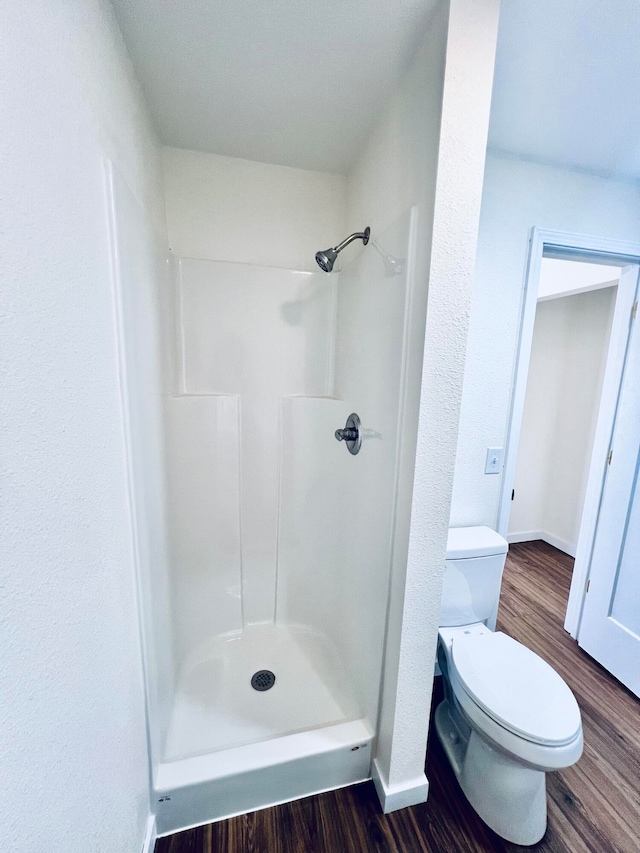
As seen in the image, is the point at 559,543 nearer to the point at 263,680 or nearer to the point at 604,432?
the point at 604,432

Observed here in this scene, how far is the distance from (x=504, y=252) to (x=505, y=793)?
1.91 metres

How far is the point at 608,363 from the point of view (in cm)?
171

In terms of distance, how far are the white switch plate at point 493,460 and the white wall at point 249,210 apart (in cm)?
116

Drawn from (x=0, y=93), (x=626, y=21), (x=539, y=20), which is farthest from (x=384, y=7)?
(x=0, y=93)

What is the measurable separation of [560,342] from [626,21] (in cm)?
230

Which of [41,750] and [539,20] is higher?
[539,20]

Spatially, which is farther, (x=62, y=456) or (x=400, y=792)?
(x=400, y=792)

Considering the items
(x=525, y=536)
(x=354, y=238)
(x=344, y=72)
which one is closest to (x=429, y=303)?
(x=354, y=238)

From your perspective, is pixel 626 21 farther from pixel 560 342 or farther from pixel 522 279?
pixel 560 342

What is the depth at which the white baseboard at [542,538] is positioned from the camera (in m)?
2.85

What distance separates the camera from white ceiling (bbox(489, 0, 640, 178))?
85cm

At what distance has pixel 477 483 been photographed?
1591mm

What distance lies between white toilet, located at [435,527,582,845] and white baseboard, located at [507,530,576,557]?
5.98 feet

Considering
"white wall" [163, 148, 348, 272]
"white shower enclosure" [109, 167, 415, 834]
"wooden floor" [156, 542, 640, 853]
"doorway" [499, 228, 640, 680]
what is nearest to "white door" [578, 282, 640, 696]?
"doorway" [499, 228, 640, 680]
